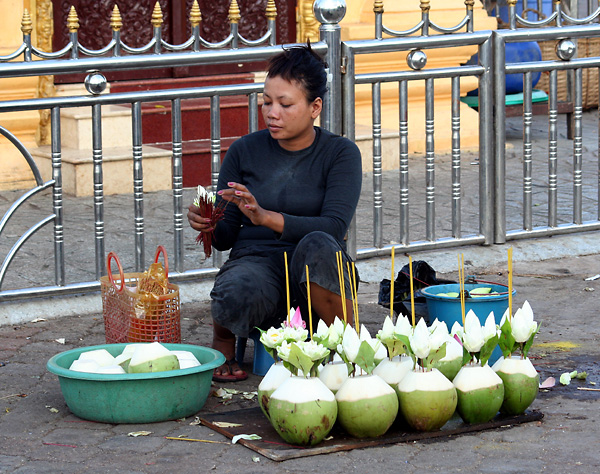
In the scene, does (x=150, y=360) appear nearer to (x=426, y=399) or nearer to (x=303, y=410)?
(x=303, y=410)

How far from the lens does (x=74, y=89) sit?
757cm

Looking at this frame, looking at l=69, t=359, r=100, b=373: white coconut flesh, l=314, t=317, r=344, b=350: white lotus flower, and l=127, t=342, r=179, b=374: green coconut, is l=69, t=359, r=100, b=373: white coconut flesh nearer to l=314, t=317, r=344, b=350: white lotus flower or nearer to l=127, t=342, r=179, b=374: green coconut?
l=127, t=342, r=179, b=374: green coconut

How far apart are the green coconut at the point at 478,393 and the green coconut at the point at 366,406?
234 mm

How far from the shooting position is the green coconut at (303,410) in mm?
3016

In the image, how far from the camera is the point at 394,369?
3273 mm

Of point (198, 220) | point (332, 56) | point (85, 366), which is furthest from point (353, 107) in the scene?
point (85, 366)

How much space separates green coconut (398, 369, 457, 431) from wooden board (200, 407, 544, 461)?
53 millimetres

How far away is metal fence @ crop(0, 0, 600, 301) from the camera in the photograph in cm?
461

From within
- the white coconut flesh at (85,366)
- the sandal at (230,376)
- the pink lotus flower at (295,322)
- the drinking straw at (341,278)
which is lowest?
the sandal at (230,376)

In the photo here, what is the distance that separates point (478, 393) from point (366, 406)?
382mm

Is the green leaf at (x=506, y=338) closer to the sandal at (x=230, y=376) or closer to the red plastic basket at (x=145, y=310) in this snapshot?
the sandal at (x=230, y=376)

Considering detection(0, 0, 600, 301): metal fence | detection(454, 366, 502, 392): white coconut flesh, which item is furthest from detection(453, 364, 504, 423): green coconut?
detection(0, 0, 600, 301): metal fence

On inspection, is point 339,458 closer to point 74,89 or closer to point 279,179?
point 279,179

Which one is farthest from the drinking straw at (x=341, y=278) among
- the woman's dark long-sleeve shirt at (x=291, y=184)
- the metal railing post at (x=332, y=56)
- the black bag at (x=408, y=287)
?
the metal railing post at (x=332, y=56)
